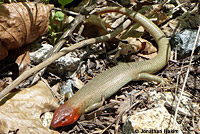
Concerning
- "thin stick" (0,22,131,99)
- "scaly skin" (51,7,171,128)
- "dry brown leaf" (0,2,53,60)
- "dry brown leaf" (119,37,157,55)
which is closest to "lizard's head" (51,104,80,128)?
"scaly skin" (51,7,171,128)

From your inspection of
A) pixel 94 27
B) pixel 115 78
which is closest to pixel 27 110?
pixel 115 78

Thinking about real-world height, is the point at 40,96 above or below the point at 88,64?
below

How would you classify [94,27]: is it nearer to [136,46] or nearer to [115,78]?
[136,46]

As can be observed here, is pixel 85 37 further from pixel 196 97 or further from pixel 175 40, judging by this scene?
pixel 196 97

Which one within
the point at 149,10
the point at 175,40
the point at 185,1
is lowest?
the point at 175,40

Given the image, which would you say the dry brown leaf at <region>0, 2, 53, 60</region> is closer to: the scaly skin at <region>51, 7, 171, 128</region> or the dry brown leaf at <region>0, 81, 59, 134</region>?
the dry brown leaf at <region>0, 81, 59, 134</region>

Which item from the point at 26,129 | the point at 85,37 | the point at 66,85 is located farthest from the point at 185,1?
the point at 26,129

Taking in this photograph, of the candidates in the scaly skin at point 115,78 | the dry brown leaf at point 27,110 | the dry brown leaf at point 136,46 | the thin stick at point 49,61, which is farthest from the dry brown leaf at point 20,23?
the dry brown leaf at point 136,46
